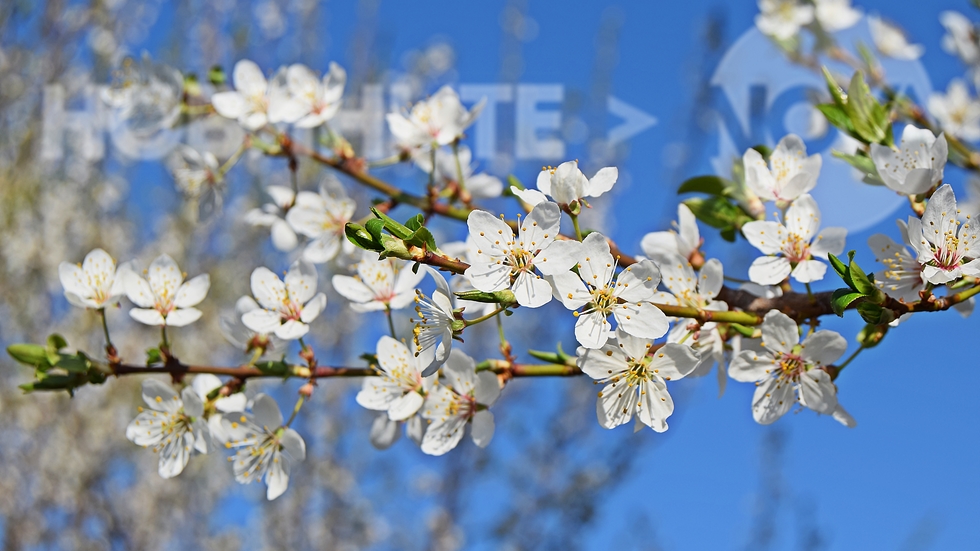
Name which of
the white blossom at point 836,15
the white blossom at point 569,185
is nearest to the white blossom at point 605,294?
the white blossom at point 569,185

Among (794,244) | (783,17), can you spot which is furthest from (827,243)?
(783,17)

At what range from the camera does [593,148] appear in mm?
4527

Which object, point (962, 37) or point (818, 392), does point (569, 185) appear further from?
point (962, 37)

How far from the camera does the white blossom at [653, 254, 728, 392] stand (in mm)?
905

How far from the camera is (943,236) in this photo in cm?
81

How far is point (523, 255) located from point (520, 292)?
5 cm

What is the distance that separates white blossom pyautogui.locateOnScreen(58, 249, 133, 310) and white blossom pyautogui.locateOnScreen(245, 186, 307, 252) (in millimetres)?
249

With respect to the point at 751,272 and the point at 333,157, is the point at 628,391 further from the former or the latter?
the point at 333,157

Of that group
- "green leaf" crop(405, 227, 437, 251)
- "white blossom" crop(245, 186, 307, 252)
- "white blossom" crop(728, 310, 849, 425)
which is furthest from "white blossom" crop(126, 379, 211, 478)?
"white blossom" crop(728, 310, 849, 425)

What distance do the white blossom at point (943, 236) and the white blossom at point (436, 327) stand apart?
0.47 metres

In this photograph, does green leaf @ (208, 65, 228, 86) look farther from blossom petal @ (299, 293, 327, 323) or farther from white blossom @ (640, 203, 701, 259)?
white blossom @ (640, 203, 701, 259)

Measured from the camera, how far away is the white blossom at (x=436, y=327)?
0.80 meters

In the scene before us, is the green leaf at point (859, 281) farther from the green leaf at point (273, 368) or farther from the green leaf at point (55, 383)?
the green leaf at point (55, 383)

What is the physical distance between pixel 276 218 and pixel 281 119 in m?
0.17
